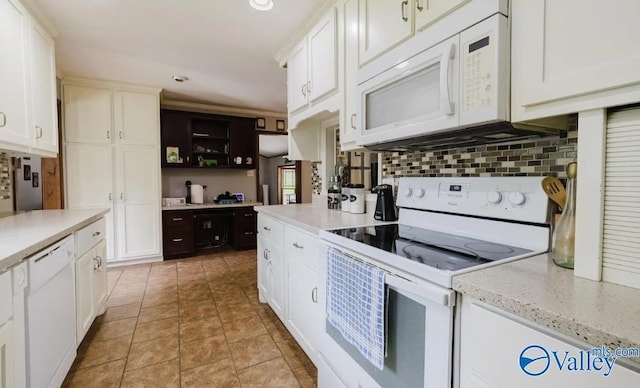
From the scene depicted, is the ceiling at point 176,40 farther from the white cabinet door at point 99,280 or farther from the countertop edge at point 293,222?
the white cabinet door at point 99,280

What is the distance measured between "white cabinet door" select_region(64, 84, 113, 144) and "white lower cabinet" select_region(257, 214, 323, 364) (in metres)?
→ 2.50

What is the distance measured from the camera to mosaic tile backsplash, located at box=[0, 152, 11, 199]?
91.9 inches

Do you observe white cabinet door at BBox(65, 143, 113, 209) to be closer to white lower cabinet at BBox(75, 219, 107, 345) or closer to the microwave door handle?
white lower cabinet at BBox(75, 219, 107, 345)

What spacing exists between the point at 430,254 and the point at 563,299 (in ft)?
1.30

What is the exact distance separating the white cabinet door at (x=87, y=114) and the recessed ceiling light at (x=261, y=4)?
2.56 metres

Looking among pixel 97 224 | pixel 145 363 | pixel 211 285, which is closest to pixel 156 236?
pixel 211 285

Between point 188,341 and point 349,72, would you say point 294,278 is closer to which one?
point 188,341

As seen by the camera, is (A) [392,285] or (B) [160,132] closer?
(A) [392,285]

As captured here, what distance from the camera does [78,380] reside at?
1.56 m

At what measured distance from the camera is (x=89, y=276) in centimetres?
192

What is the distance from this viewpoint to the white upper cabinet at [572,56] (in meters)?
0.67

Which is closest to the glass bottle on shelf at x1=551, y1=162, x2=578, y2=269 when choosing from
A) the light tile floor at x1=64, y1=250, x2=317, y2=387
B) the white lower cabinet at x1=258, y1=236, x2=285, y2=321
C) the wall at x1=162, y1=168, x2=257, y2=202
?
the light tile floor at x1=64, y1=250, x2=317, y2=387

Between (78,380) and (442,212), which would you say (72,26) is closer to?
(78,380)

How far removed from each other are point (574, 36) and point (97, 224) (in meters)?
2.74
